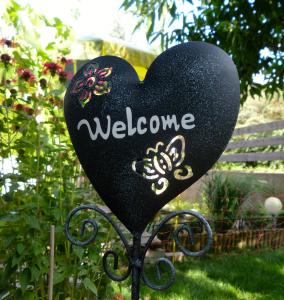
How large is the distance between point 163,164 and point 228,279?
2364 mm

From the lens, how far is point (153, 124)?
118 cm

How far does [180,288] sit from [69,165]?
1.35 meters

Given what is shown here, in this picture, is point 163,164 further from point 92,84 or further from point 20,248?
point 20,248

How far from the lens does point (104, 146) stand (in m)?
1.22

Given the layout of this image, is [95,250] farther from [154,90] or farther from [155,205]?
[154,90]

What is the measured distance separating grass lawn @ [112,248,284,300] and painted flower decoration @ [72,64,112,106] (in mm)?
1608

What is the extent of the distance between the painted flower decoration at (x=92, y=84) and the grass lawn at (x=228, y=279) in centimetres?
161

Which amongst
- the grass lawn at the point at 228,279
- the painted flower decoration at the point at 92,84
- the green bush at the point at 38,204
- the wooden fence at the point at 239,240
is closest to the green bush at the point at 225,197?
the wooden fence at the point at 239,240

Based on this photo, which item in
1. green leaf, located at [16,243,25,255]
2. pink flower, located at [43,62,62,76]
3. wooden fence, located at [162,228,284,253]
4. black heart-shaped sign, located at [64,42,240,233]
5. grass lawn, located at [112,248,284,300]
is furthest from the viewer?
wooden fence, located at [162,228,284,253]

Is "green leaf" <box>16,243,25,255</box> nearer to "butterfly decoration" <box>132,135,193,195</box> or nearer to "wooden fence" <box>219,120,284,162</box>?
"butterfly decoration" <box>132,135,193,195</box>

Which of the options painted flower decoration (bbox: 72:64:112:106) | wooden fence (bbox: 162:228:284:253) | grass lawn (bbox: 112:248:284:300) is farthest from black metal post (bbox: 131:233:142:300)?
wooden fence (bbox: 162:228:284:253)

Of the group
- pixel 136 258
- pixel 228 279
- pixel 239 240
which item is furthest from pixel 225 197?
pixel 136 258

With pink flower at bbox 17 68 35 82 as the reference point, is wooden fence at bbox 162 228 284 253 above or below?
below

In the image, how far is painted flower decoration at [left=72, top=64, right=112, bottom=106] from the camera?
1.25 metres
